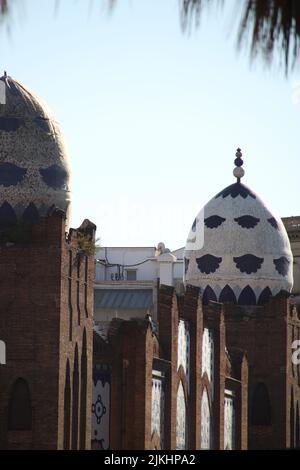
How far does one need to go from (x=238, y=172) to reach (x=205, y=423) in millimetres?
11321

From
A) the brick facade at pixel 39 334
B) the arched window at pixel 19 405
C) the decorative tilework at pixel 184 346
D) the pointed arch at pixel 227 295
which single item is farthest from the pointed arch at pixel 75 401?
the pointed arch at pixel 227 295

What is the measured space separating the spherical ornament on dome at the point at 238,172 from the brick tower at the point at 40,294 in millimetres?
16124

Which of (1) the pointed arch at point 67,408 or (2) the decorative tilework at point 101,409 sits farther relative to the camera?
(2) the decorative tilework at point 101,409

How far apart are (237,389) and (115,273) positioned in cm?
2280

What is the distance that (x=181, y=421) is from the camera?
3400cm

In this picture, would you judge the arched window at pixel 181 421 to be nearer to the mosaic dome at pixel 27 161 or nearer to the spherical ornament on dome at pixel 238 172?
the mosaic dome at pixel 27 161

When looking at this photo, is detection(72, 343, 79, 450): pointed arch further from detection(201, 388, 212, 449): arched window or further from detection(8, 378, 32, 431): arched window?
detection(201, 388, 212, 449): arched window

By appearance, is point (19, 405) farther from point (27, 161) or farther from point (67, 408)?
point (27, 161)

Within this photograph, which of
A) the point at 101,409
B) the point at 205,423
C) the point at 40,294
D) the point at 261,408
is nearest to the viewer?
the point at 40,294

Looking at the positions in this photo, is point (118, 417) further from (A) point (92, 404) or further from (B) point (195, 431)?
(B) point (195, 431)

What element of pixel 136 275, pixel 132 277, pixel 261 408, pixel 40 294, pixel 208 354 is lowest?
pixel 261 408

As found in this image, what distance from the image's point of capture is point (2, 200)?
28.7 m

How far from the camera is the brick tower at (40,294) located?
25.9 m

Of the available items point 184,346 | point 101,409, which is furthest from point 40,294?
point 184,346
